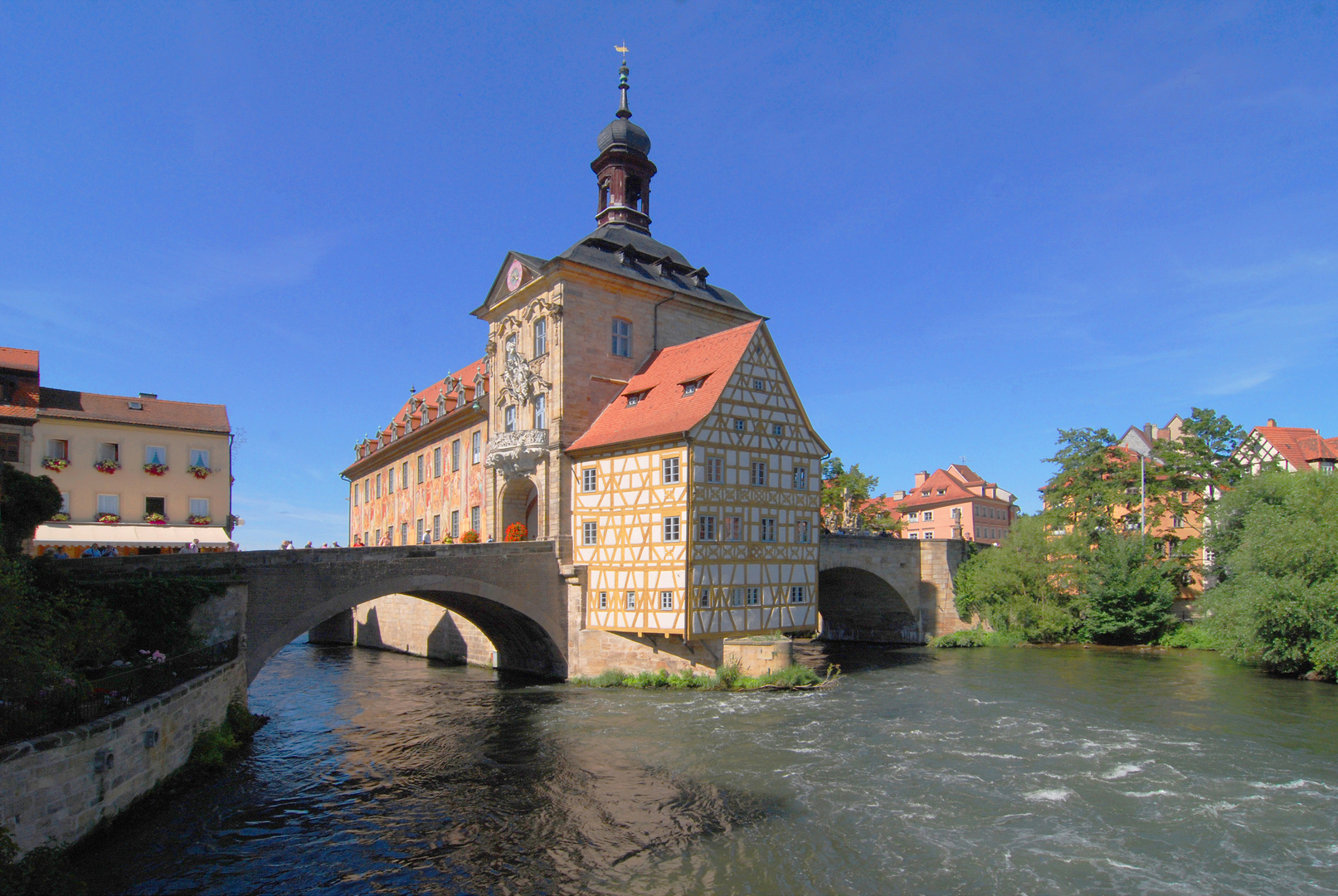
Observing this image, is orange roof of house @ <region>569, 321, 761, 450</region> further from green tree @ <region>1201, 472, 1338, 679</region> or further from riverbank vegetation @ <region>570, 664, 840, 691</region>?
green tree @ <region>1201, 472, 1338, 679</region>

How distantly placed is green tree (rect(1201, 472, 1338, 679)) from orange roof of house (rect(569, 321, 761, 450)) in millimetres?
17255

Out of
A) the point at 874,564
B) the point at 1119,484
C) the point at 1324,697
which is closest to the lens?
the point at 1324,697

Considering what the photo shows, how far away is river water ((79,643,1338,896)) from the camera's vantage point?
1080 centimetres

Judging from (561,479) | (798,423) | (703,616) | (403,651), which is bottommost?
(403,651)

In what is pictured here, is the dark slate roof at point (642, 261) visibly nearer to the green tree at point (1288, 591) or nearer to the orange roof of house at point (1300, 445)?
the green tree at point (1288, 591)

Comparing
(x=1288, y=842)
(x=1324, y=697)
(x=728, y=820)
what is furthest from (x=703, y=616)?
(x=1324, y=697)

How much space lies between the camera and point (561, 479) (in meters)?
26.1

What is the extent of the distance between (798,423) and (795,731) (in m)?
10.0

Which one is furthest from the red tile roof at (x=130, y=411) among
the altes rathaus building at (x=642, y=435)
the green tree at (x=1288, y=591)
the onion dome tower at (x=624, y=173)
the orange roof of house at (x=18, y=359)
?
the green tree at (x=1288, y=591)

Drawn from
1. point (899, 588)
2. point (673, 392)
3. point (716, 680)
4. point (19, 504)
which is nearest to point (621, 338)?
point (673, 392)

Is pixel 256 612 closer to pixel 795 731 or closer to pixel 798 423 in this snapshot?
pixel 795 731

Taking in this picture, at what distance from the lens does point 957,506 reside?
231 feet

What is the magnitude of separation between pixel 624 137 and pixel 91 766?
26573 millimetres

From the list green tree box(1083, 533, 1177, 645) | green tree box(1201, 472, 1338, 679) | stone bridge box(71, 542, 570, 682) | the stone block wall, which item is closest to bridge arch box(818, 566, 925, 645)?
green tree box(1083, 533, 1177, 645)
